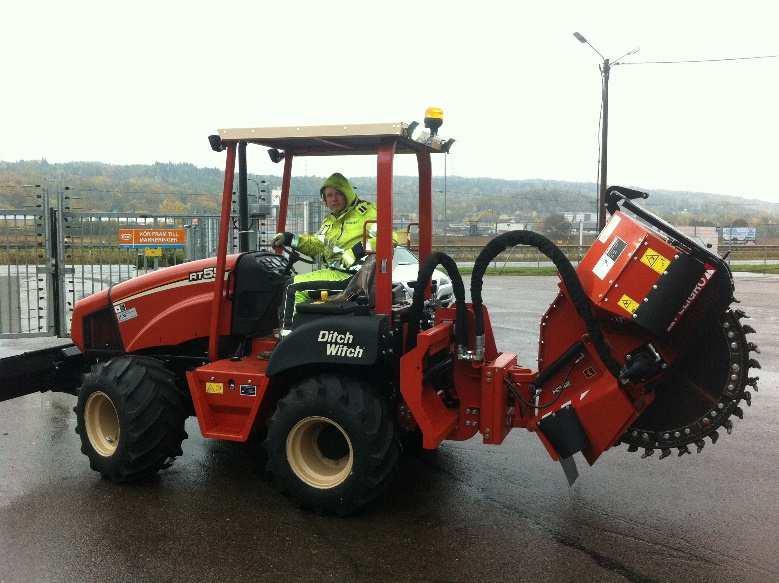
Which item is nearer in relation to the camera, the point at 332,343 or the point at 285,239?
the point at 332,343

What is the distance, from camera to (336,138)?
16.4 ft

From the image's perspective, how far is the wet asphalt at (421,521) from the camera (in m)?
4.05

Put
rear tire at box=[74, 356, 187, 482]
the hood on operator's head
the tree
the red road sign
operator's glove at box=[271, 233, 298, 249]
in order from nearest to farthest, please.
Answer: operator's glove at box=[271, 233, 298, 249] → rear tire at box=[74, 356, 187, 482] → the hood on operator's head → the red road sign → the tree

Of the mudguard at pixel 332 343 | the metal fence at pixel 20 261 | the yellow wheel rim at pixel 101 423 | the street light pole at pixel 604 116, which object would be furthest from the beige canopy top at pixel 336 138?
the street light pole at pixel 604 116

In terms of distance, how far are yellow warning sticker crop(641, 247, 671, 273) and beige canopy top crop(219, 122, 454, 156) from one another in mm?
1532

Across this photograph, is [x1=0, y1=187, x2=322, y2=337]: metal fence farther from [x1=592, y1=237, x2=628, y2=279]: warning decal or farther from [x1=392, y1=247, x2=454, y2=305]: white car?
[x1=592, y1=237, x2=628, y2=279]: warning decal

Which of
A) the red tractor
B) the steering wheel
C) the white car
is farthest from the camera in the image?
the white car

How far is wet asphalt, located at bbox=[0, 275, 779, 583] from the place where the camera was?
4.05 metres

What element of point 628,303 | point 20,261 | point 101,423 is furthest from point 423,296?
point 20,261

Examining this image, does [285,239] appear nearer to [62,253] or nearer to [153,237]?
[153,237]

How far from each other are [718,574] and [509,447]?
2337 millimetres

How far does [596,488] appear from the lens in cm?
523

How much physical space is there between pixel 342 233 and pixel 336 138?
25.4 inches

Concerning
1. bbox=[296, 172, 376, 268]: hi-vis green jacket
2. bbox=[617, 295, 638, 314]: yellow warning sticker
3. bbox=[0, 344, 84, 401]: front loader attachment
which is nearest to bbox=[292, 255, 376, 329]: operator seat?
bbox=[296, 172, 376, 268]: hi-vis green jacket
